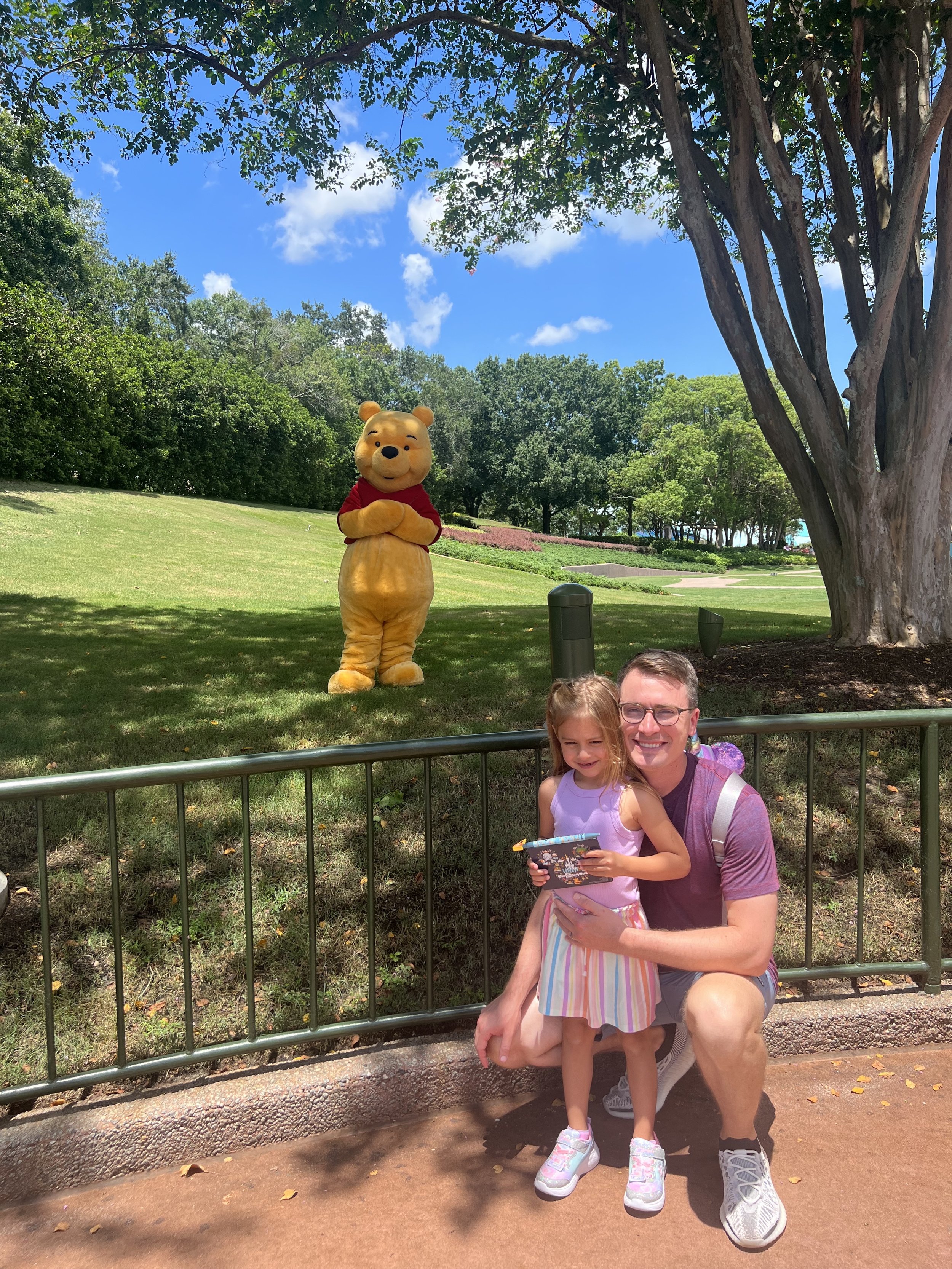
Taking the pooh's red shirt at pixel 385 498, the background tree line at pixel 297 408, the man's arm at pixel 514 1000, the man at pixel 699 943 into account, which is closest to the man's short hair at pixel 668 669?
the man at pixel 699 943

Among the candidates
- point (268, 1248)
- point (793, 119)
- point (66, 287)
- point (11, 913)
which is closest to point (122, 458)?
point (66, 287)

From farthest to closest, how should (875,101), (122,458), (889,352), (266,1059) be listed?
(122,458), (875,101), (889,352), (266,1059)

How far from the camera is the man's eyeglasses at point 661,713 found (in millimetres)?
2404

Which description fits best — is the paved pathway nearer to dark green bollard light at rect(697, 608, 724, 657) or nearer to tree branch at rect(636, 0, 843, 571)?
dark green bollard light at rect(697, 608, 724, 657)

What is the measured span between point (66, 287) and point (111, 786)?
3864cm

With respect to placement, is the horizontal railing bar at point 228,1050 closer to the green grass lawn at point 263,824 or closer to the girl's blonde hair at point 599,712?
the green grass lawn at point 263,824

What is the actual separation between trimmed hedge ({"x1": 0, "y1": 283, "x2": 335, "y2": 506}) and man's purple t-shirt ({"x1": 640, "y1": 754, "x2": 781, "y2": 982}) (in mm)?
28815

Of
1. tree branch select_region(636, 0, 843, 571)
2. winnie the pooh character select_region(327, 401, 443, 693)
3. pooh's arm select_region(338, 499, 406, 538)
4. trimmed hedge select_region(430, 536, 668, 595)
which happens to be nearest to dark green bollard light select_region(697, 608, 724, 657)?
tree branch select_region(636, 0, 843, 571)

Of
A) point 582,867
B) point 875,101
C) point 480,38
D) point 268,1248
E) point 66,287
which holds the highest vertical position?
point 66,287

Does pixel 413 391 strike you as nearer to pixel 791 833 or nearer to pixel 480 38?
pixel 480 38

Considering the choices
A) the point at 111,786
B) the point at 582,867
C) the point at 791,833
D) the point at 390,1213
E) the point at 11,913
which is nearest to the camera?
the point at 582,867

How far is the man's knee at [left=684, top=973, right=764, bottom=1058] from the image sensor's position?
227 centimetres

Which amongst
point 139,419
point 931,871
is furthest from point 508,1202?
point 139,419

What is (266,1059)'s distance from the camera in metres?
3.10
